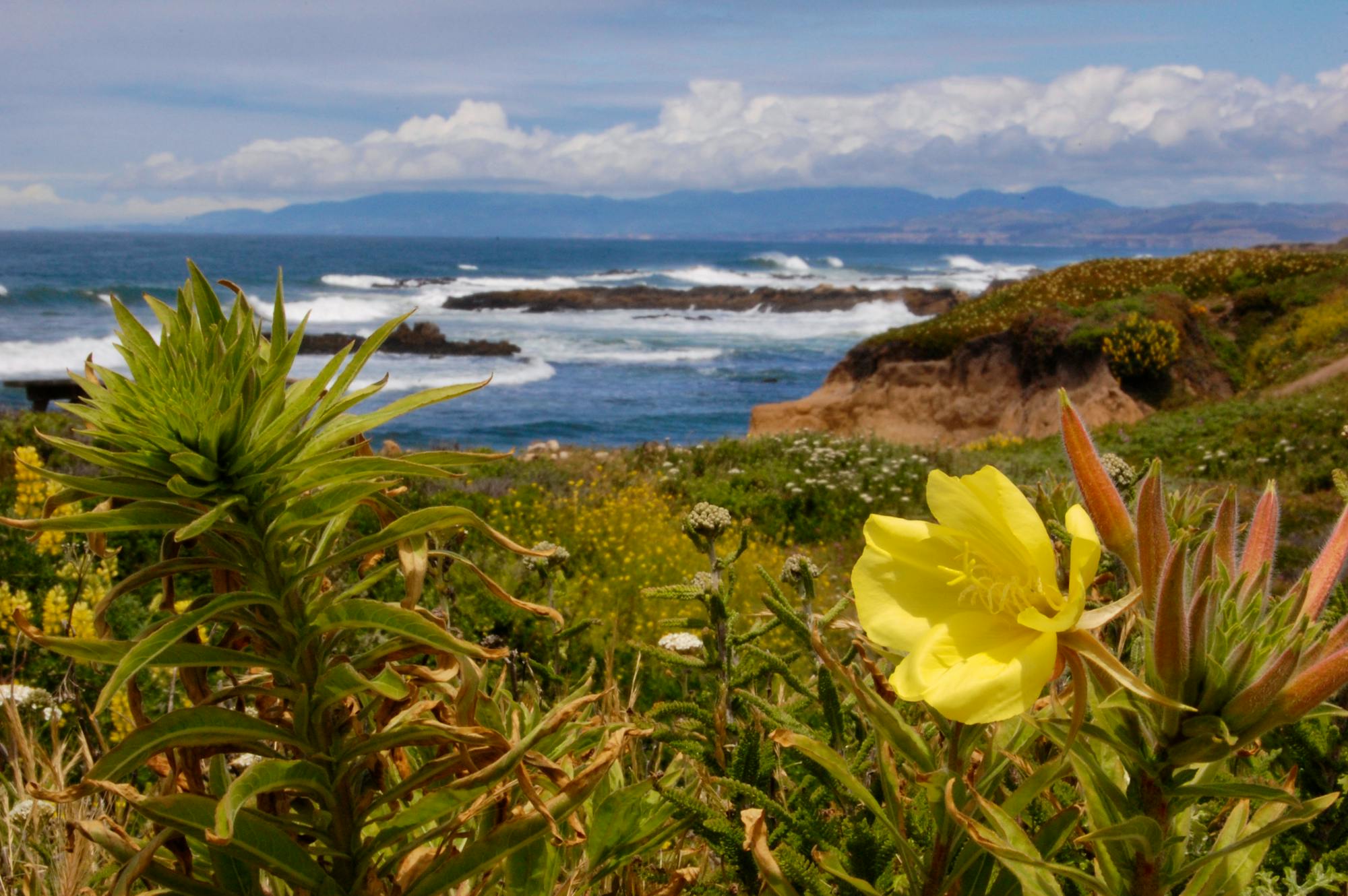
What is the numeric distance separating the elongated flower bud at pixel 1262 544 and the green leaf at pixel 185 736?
121 cm

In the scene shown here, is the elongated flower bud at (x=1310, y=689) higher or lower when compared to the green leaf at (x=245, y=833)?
higher

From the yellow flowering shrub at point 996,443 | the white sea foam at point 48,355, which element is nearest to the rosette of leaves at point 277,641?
the yellow flowering shrub at point 996,443

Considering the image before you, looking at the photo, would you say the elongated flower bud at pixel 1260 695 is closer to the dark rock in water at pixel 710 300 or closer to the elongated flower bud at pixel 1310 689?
the elongated flower bud at pixel 1310 689

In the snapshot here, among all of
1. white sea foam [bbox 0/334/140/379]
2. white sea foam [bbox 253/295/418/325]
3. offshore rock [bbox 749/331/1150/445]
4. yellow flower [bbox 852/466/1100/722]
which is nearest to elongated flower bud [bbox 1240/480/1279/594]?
yellow flower [bbox 852/466/1100/722]

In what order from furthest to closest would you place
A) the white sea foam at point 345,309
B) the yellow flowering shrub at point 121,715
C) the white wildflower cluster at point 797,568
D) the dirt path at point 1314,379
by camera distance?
the white sea foam at point 345,309, the dirt path at point 1314,379, the yellow flowering shrub at point 121,715, the white wildflower cluster at point 797,568

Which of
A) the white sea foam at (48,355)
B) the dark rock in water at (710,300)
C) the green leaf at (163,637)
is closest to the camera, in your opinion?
the green leaf at (163,637)

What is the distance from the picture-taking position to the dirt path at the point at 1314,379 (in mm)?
14391

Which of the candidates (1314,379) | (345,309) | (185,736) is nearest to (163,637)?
(185,736)

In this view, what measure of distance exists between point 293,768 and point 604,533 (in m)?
6.29

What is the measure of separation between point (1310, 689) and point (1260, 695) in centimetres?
4

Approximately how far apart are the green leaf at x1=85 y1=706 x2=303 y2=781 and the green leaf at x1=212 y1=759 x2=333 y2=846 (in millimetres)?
43

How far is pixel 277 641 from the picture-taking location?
138 cm

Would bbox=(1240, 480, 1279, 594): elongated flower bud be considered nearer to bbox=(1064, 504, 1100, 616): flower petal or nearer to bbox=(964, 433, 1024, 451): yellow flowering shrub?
bbox=(1064, 504, 1100, 616): flower petal

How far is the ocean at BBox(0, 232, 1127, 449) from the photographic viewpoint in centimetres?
2825
